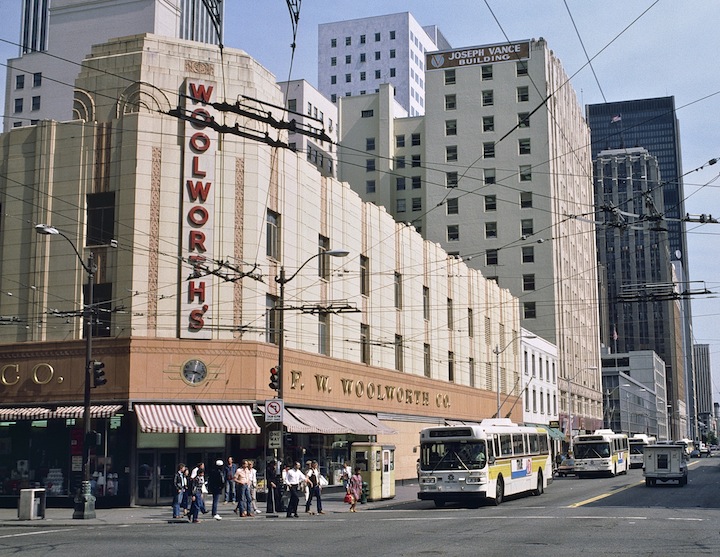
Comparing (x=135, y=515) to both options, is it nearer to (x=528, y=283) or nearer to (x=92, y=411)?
(x=92, y=411)

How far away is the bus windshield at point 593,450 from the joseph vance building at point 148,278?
23.3 m

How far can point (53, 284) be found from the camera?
120ft

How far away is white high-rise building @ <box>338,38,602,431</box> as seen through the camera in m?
87.9

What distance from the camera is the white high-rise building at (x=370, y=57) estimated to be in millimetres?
135625

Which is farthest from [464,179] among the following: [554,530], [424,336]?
[554,530]

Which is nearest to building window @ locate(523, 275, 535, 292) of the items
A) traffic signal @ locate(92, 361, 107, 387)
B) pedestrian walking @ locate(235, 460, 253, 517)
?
pedestrian walking @ locate(235, 460, 253, 517)

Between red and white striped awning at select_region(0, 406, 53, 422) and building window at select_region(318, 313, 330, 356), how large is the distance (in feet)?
43.1

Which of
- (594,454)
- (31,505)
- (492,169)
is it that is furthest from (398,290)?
(492,169)

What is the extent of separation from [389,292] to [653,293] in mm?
22988

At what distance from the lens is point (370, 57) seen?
450 feet

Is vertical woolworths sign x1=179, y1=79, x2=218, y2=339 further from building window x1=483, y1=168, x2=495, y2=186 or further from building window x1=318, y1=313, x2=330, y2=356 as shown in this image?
building window x1=483, y1=168, x2=495, y2=186

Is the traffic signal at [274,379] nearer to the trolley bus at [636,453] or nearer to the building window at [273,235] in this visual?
the building window at [273,235]

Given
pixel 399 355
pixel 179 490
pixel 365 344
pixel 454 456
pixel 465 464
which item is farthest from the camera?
pixel 399 355

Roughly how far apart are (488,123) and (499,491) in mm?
62739
